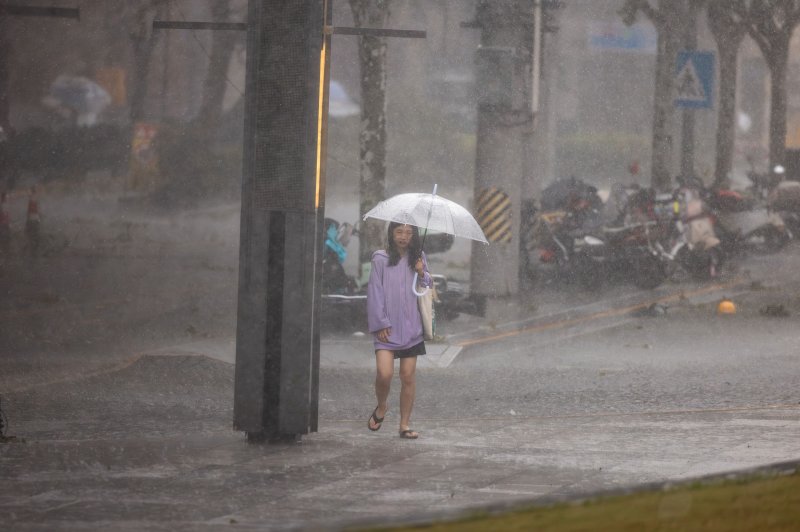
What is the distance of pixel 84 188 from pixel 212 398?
23775 millimetres

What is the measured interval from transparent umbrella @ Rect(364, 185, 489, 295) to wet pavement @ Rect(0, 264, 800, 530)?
54.6 inches

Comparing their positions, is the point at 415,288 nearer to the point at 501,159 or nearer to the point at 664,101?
the point at 501,159

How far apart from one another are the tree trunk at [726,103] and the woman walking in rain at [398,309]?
23.8 meters

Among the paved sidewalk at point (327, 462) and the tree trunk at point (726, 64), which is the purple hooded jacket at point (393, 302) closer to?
the paved sidewalk at point (327, 462)

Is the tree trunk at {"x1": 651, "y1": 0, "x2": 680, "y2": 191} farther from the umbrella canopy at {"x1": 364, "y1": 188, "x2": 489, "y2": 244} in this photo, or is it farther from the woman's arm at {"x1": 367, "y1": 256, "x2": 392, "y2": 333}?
the woman's arm at {"x1": 367, "y1": 256, "x2": 392, "y2": 333}

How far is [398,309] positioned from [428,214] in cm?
66

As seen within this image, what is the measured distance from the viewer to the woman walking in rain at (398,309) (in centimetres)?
907

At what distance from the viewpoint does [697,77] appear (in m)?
21.1

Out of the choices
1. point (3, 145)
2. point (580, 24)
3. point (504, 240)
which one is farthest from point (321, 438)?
point (580, 24)

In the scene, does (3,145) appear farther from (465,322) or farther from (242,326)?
(242,326)

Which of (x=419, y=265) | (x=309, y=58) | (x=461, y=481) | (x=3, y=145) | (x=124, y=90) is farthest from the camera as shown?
(x=124, y=90)

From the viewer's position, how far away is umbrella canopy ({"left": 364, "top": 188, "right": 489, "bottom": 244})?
9.01 metres

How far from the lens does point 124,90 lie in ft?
118

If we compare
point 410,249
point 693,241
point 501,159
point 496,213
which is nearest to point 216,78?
point 693,241
